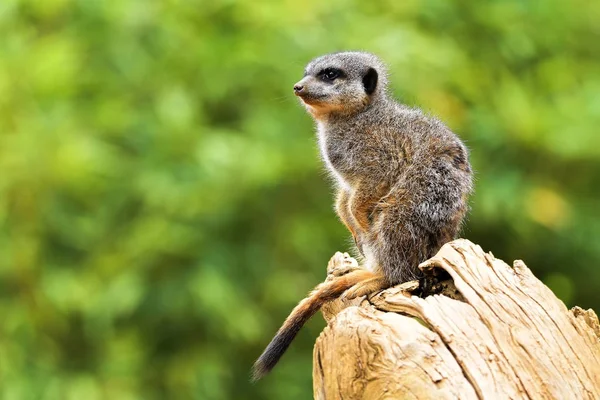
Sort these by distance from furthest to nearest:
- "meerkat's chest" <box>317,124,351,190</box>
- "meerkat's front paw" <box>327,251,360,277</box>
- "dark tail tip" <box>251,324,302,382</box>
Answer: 1. "meerkat's chest" <box>317,124,351,190</box>
2. "meerkat's front paw" <box>327,251,360,277</box>
3. "dark tail tip" <box>251,324,302,382</box>

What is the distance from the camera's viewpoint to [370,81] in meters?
3.58

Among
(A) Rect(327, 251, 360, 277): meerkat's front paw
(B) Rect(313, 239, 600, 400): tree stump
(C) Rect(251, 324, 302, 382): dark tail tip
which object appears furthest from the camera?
(A) Rect(327, 251, 360, 277): meerkat's front paw

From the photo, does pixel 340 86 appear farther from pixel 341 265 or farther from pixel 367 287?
pixel 367 287

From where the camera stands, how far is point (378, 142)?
336 cm

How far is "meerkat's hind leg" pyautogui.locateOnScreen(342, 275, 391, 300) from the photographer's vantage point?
3152 millimetres

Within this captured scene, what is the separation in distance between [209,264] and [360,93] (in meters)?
2.44

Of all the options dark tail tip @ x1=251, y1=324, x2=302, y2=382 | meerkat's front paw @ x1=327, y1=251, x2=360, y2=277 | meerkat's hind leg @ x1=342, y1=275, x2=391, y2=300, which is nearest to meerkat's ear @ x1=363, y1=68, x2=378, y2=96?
meerkat's front paw @ x1=327, y1=251, x2=360, y2=277

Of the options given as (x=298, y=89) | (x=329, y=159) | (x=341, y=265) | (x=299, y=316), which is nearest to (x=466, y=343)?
(x=299, y=316)

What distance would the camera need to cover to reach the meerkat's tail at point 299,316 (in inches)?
124

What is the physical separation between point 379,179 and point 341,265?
0.37 metres

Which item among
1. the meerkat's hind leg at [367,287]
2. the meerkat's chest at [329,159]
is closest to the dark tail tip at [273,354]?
the meerkat's hind leg at [367,287]

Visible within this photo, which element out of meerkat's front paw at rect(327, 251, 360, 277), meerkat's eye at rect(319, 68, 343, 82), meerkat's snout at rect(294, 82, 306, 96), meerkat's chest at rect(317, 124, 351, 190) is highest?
meerkat's eye at rect(319, 68, 343, 82)

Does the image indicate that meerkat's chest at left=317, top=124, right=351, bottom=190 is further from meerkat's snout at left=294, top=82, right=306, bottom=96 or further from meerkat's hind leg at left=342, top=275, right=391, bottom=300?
meerkat's hind leg at left=342, top=275, right=391, bottom=300

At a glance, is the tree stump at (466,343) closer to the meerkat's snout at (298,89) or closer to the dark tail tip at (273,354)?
the dark tail tip at (273,354)
